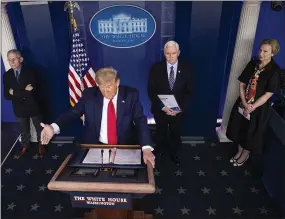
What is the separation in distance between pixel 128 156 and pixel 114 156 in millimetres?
117

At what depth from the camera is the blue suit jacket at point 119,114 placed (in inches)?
109

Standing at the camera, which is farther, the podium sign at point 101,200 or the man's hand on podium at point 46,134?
the man's hand on podium at point 46,134

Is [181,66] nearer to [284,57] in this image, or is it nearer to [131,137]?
[131,137]

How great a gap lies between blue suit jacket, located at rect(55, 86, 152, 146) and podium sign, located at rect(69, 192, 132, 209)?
2.07 feet

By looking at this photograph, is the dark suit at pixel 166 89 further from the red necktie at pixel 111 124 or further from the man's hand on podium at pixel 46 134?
the man's hand on podium at pixel 46 134

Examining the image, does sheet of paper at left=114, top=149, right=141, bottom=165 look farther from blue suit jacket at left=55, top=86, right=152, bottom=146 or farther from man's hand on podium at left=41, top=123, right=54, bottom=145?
man's hand on podium at left=41, top=123, right=54, bottom=145

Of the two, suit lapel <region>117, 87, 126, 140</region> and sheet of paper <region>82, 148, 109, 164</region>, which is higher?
suit lapel <region>117, 87, 126, 140</region>

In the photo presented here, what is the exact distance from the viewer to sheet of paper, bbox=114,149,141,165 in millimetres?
2367

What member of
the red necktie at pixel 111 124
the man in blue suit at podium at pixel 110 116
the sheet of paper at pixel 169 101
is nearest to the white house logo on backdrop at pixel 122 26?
the sheet of paper at pixel 169 101

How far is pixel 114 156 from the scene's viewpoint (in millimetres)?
2463

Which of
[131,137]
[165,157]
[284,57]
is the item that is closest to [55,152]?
[165,157]

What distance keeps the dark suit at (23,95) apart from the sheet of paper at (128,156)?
2211 millimetres

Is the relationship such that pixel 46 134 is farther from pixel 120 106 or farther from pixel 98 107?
pixel 120 106

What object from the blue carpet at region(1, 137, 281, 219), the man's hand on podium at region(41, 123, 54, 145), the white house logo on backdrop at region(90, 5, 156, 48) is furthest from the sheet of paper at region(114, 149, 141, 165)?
the white house logo on backdrop at region(90, 5, 156, 48)
